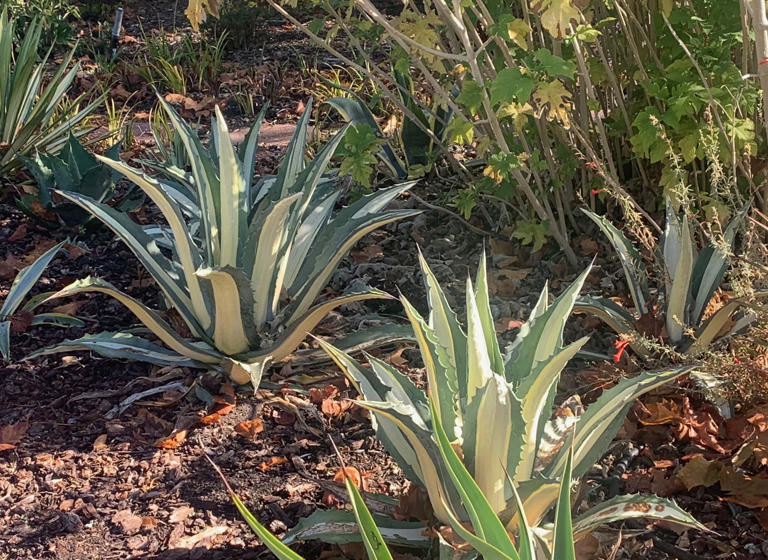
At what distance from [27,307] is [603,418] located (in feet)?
6.26

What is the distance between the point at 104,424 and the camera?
92.2 inches

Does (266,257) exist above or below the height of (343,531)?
above

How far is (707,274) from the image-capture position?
2279 millimetres

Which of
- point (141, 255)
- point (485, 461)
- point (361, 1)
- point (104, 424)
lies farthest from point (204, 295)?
point (485, 461)

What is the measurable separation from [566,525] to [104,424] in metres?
1.57

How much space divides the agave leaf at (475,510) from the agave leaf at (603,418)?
0.37 m

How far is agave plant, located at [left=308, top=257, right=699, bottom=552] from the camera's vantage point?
1.52 meters

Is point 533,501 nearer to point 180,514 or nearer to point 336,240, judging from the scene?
point 180,514

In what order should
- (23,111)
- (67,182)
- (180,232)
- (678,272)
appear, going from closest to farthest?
1. (678,272)
2. (180,232)
3. (67,182)
4. (23,111)

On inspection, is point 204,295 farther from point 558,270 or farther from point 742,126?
point 742,126

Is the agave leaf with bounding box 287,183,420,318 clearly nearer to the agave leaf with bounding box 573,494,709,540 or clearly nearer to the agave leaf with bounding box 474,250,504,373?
the agave leaf with bounding box 474,250,504,373

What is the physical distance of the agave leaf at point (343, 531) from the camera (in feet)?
5.59

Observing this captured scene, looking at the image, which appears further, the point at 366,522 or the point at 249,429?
the point at 249,429

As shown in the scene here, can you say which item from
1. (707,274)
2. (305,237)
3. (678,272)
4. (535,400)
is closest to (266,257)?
(305,237)
